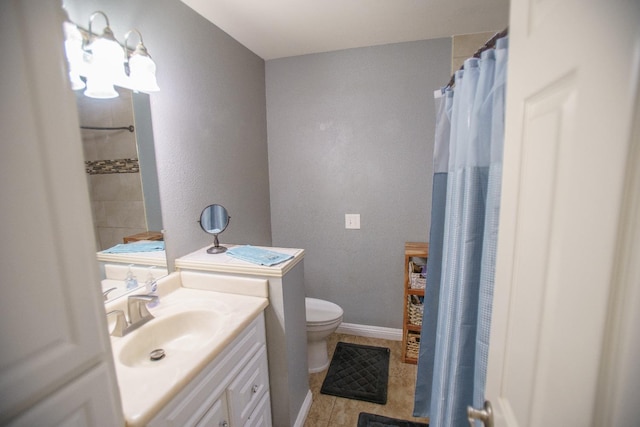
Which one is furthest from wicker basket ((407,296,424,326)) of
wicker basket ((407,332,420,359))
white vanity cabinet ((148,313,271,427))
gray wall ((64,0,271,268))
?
gray wall ((64,0,271,268))

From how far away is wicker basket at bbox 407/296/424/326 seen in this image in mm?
2045

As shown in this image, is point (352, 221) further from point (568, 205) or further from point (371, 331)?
point (568, 205)

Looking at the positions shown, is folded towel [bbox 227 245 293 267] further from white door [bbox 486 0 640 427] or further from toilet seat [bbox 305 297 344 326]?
white door [bbox 486 0 640 427]

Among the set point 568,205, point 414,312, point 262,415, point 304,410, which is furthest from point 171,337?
point 414,312

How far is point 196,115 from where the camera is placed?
63.0 inches

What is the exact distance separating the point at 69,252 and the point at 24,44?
0.30 m

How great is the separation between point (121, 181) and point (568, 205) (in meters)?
1.48

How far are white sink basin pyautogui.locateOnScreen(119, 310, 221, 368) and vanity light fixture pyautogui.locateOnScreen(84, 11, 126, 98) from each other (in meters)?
0.97

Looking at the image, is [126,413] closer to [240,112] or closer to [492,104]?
[492,104]

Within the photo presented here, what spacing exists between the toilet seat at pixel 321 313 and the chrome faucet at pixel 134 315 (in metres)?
1.05

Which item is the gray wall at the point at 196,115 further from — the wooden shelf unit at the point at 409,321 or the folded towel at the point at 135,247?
the wooden shelf unit at the point at 409,321

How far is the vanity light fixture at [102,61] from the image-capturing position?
1.06m

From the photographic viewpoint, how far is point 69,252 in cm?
43

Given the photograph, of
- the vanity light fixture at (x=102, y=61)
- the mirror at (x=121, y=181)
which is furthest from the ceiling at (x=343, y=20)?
the mirror at (x=121, y=181)
